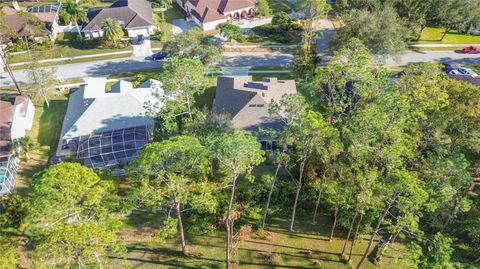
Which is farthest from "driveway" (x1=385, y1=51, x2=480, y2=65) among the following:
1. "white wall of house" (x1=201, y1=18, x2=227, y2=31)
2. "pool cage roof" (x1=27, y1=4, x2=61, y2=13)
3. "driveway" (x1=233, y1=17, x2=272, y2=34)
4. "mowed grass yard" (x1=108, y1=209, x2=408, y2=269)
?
"pool cage roof" (x1=27, y1=4, x2=61, y2=13)

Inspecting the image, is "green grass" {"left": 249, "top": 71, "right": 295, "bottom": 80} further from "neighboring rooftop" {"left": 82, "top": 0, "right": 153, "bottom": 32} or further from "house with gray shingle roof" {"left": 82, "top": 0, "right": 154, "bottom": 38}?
"neighboring rooftop" {"left": 82, "top": 0, "right": 153, "bottom": 32}

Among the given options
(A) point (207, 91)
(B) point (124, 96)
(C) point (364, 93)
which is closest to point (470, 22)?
(C) point (364, 93)

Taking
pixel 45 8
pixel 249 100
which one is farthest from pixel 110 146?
pixel 45 8

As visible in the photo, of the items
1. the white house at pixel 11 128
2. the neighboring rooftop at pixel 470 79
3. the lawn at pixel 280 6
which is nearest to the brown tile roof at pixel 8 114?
the white house at pixel 11 128

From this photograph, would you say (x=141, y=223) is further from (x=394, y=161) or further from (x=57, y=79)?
(x=57, y=79)

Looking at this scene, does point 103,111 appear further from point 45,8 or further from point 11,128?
point 45,8

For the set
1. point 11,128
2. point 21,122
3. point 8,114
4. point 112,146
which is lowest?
point 112,146

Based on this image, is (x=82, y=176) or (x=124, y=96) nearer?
(x=82, y=176)
